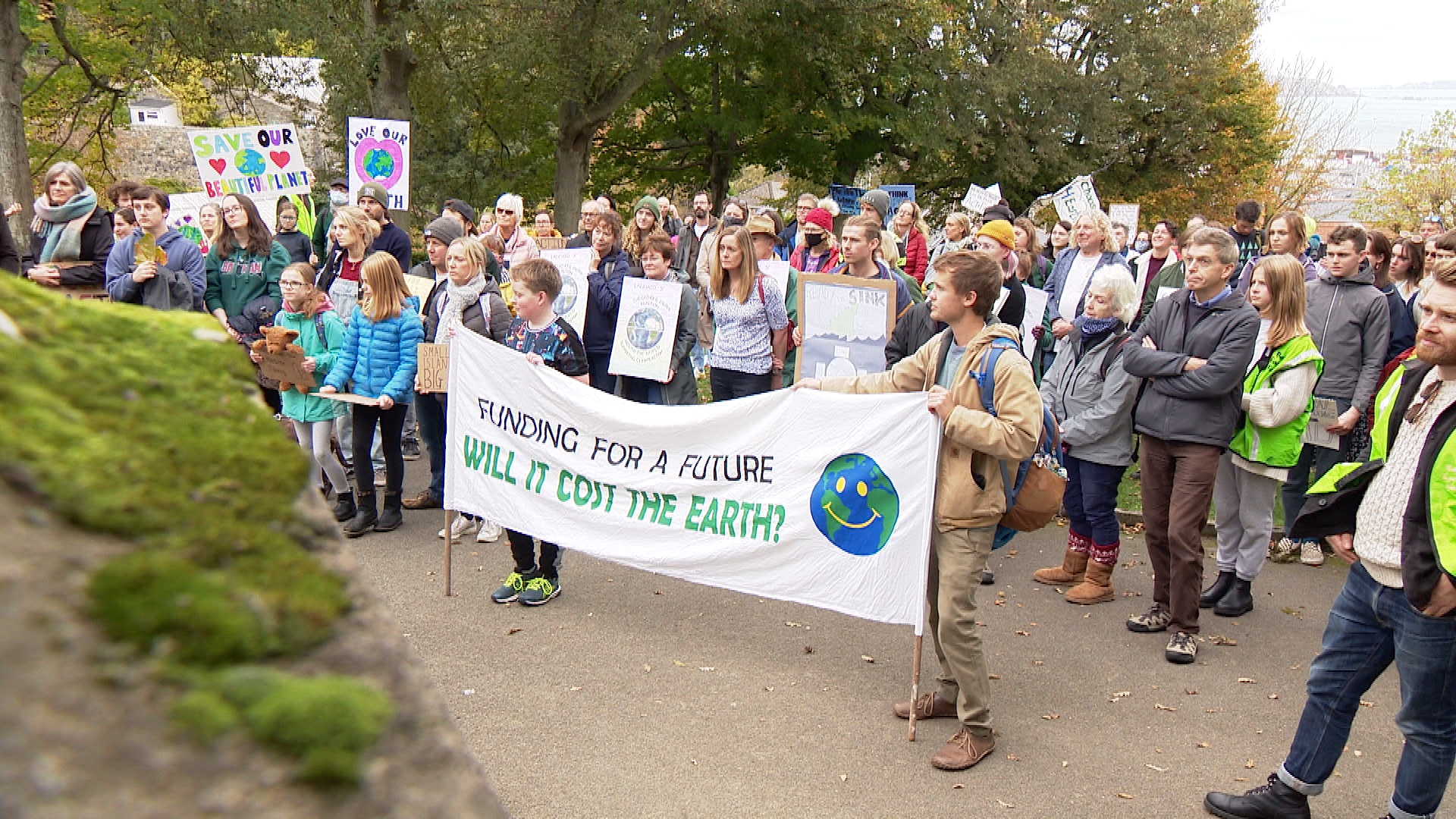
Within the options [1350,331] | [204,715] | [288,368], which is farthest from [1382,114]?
[204,715]

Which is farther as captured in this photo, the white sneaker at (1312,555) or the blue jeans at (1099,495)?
the white sneaker at (1312,555)

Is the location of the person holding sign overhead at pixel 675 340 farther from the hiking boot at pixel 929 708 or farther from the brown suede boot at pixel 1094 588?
the hiking boot at pixel 929 708

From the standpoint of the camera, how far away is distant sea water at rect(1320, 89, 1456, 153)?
44781 millimetres

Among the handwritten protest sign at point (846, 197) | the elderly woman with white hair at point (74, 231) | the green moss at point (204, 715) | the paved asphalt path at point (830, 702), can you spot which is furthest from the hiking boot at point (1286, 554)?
the handwritten protest sign at point (846, 197)

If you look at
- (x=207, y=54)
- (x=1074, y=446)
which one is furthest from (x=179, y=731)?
(x=207, y=54)

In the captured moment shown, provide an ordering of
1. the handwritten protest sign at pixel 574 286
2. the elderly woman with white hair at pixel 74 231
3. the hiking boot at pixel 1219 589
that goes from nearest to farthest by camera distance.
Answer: the hiking boot at pixel 1219 589, the elderly woman with white hair at pixel 74 231, the handwritten protest sign at pixel 574 286

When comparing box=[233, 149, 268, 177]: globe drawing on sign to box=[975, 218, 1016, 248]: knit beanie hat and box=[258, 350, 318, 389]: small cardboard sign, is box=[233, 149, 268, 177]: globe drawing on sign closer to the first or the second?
box=[258, 350, 318, 389]: small cardboard sign

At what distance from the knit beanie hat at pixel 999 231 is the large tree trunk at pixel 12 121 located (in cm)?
1527

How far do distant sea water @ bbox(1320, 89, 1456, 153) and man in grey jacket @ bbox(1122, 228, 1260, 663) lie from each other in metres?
42.5

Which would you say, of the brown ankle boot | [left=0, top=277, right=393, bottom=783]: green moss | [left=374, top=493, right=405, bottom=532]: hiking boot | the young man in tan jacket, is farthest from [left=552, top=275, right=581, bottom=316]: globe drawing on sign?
[left=0, top=277, right=393, bottom=783]: green moss

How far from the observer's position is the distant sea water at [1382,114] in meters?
44.8

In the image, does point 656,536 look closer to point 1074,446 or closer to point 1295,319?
point 1074,446

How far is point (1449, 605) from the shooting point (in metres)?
3.14

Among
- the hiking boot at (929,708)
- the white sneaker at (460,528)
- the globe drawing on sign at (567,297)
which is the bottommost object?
the white sneaker at (460,528)
